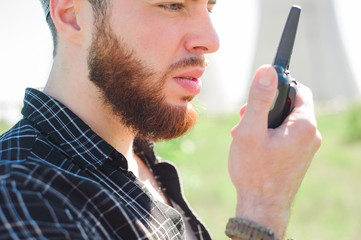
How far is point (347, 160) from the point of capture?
7.82 m

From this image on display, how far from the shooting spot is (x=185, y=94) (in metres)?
1.63

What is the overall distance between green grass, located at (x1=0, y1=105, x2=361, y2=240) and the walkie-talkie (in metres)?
1.59

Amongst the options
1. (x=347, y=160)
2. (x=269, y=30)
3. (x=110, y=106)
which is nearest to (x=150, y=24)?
(x=110, y=106)

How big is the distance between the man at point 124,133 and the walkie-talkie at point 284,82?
0.03m

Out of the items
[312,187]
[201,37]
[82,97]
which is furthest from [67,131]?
[312,187]

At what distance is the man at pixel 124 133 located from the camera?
1156mm

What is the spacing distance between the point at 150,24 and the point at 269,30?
67.5 ft

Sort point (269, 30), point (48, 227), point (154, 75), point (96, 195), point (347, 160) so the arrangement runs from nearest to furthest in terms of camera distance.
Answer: point (48, 227) → point (96, 195) → point (154, 75) → point (347, 160) → point (269, 30)

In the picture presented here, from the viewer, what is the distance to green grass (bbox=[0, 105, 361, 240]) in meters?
4.98

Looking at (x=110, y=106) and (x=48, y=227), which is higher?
(x=110, y=106)

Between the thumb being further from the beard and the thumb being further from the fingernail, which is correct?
the beard

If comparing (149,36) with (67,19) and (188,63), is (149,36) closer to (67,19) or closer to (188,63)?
(188,63)

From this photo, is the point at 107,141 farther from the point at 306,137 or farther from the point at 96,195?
the point at 306,137

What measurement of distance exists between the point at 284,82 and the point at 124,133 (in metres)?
0.75
